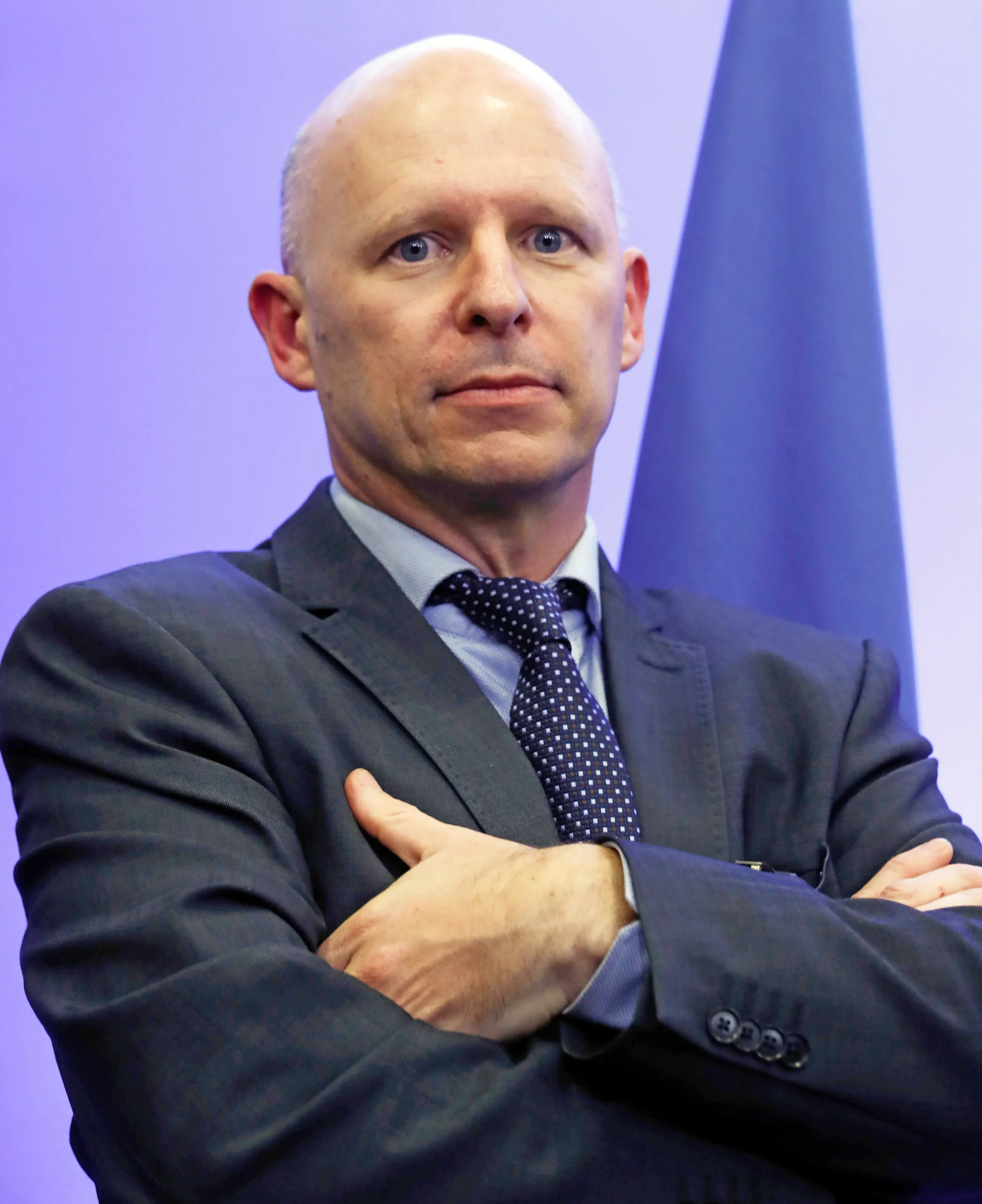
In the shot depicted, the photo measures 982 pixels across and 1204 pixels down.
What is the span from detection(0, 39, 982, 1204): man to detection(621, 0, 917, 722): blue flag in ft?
1.46

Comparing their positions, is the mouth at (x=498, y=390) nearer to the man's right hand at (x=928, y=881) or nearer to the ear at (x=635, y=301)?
the ear at (x=635, y=301)

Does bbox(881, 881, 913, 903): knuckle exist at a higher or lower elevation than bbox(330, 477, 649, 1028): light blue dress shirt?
lower

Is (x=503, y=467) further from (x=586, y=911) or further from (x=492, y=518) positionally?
(x=586, y=911)

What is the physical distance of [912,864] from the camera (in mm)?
1628

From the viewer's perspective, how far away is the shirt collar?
1.86m

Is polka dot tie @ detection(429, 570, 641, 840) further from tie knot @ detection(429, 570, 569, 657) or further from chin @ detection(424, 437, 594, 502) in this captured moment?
chin @ detection(424, 437, 594, 502)

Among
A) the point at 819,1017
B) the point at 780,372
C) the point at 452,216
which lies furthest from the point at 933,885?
the point at 780,372

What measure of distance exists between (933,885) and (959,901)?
0.03m

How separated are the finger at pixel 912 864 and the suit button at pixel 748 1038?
1.24ft

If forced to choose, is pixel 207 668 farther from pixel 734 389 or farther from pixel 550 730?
pixel 734 389

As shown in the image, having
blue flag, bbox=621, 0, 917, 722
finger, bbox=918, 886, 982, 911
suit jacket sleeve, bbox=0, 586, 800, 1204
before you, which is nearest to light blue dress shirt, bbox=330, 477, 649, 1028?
suit jacket sleeve, bbox=0, 586, 800, 1204

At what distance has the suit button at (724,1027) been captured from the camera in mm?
1268

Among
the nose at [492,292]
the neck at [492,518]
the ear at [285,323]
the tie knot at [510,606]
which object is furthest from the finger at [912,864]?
the ear at [285,323]

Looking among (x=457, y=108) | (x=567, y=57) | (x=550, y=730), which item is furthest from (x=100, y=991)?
(x=567, y=57)
